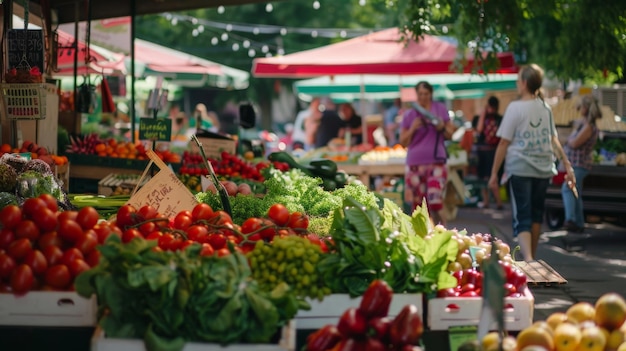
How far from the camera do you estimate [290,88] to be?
44438 mm

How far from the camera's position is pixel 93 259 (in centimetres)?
507

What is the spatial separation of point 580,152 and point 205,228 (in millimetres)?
10059

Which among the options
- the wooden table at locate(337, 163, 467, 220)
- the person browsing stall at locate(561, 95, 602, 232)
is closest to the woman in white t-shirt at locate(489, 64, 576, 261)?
the person browsing stall at locate(561, 95, 602, 232)

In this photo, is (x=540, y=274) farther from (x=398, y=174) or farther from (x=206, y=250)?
(x=398, y=174)

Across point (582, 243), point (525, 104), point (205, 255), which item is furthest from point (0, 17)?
point (582, 243)

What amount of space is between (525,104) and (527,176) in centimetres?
73

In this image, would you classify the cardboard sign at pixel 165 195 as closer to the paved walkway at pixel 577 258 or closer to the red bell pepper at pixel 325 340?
the paved walkway at pixel 577 258

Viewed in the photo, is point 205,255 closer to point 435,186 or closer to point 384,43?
point 435,186

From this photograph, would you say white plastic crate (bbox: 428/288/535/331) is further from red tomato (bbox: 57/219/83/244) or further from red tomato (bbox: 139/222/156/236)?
red tomato (bbox: 57/219/83/244)

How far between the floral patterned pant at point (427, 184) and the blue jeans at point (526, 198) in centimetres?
230

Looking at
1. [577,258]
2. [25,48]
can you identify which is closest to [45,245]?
[25,48]

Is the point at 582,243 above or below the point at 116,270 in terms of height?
below

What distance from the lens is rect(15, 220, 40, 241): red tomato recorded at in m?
5.08

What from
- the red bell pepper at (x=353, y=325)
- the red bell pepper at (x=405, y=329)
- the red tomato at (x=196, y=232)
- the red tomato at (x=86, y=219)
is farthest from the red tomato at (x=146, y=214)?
the red bell pepper at (x=405, y=329)
